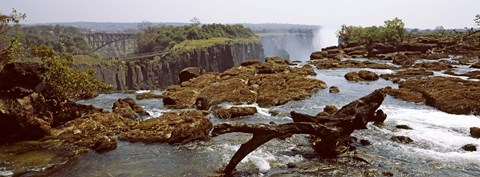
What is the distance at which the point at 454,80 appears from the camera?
50.8 metres

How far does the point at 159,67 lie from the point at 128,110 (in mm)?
103158

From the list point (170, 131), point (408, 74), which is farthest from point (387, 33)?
point (170, 131)

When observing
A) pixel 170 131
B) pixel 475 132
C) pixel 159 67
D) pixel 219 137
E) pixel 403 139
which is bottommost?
pixel 159 67

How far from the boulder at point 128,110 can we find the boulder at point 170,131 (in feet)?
16.4

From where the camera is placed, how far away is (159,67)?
142m

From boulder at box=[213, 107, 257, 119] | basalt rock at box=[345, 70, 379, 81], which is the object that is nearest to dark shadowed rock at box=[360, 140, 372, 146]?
boulder at box=[213, 107, 257, 119]

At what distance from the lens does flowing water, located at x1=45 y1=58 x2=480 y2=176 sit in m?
23.5

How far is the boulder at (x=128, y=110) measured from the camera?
1548 inches

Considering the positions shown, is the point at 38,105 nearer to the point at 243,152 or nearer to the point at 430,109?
the point at 243,152

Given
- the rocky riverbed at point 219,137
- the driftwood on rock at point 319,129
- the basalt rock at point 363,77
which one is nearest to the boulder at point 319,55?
the basalt rock at point 363,77

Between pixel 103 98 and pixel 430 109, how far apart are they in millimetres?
43132

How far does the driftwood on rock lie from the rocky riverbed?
0.80 m

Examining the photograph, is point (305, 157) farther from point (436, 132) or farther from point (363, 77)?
point (363, 77)

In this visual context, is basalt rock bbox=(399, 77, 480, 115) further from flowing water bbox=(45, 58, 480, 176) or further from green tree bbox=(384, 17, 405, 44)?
green tree bbox=(384, 17, 405, 44)
